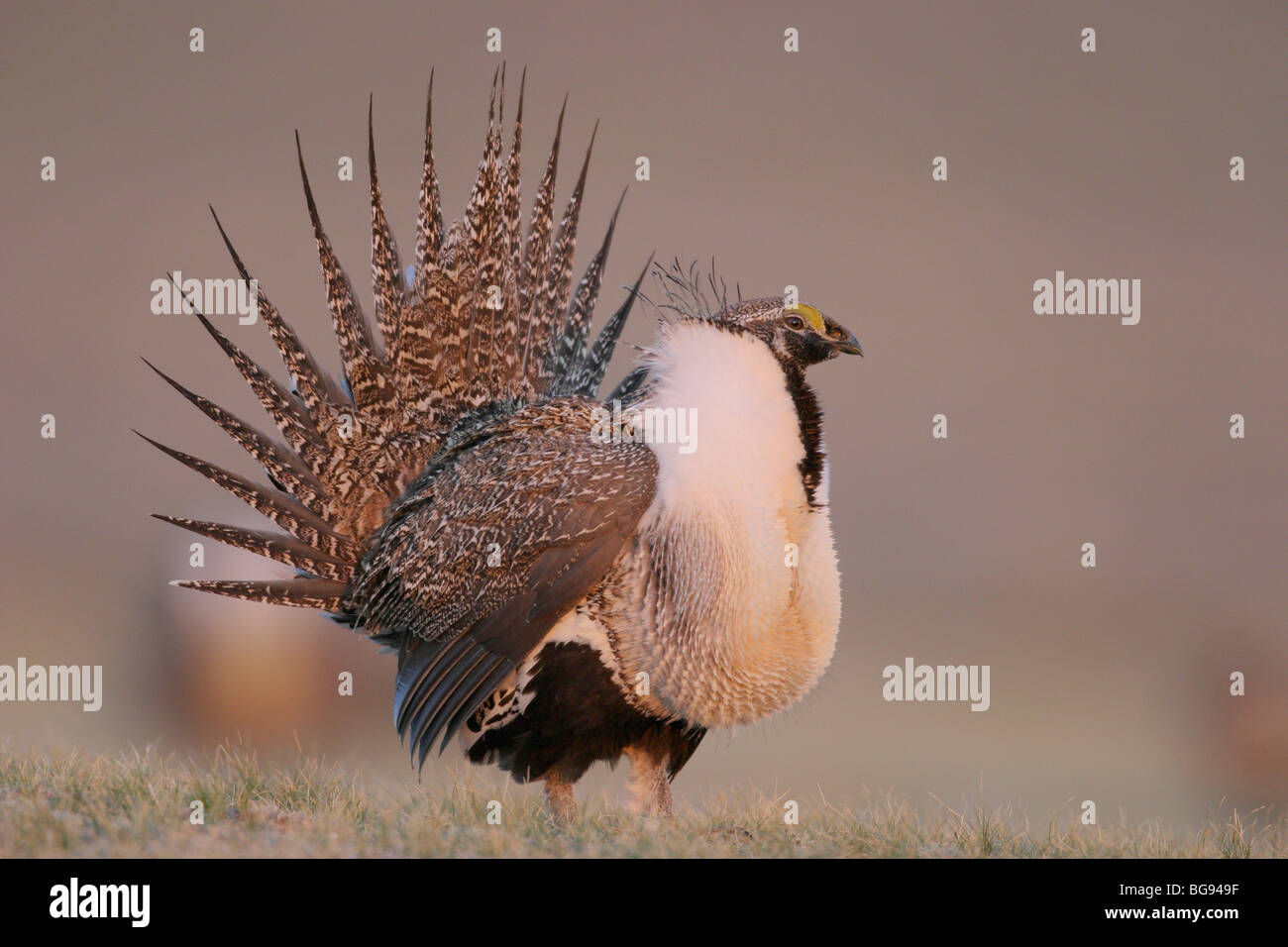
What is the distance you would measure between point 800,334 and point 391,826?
2.50 metres

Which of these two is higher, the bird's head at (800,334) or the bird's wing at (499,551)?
the bird's head at (800,334)

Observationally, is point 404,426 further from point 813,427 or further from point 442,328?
point 813,427

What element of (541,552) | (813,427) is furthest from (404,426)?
(813,427)

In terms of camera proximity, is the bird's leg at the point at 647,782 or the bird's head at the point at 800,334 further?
the bird's leg at the point at 647,782

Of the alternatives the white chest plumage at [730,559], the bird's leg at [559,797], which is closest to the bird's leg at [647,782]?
the bird's leg at [559,797]

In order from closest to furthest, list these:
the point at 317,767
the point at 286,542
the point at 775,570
Answer: 1. the point at 775,570
2. the point at 317,767
3. the point at 286,542

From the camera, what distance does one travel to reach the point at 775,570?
6.02 m

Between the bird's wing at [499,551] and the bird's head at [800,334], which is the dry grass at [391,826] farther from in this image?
the bird's head at [800,334]

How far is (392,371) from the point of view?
7629 millimetres

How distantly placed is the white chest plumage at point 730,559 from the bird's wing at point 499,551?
20 cm

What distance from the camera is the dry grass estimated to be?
17.7 feet

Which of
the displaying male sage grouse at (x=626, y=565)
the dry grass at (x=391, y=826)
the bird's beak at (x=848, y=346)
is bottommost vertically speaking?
the dry grass at (x=391, y=826)

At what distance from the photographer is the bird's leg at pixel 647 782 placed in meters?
6.46
